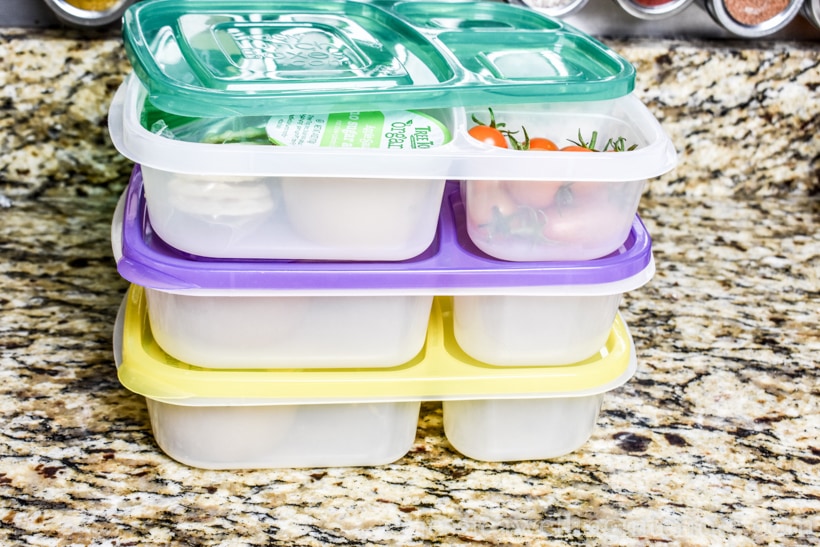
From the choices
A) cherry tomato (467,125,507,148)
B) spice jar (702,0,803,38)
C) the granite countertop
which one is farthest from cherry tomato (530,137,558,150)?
spice jar (702,0,803,38)

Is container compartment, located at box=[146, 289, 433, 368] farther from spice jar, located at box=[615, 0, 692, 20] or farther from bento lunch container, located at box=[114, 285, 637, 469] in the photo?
spice jar, located at box=[615, 0, 692, 20]

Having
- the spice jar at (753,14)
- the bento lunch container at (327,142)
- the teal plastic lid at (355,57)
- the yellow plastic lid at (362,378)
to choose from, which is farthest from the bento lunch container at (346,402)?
the spice jar at (753,14)

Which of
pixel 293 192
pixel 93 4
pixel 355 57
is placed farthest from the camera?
pixel 93 4

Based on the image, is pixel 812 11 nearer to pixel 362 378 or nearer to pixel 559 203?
pixel 559 203

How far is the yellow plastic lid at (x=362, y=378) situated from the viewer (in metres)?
0.69

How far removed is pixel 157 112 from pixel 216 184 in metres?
0.15

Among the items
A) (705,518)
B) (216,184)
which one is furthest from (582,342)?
(216,184)

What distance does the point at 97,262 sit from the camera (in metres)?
1.03

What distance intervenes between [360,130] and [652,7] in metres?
0.57

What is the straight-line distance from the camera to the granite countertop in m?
0.70

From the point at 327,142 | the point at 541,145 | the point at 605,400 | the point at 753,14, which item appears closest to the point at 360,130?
the point at 327,142

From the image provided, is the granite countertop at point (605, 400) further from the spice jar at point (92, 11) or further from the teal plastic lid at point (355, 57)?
the teal plastic lid at point (355, 57)

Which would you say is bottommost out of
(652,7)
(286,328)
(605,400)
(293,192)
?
(605,400)

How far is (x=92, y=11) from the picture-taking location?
3.32 feet
